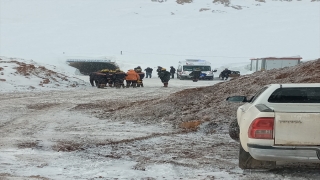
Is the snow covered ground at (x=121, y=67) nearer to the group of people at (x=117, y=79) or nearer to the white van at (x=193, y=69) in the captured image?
the group of people at (x=117, y=79)

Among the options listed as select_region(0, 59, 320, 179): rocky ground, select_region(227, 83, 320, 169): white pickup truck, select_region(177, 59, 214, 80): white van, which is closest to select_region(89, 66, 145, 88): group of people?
select_region(0, 59, 320, 179): rocky ground

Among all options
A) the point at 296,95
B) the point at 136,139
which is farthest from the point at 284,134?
the point at 136,139

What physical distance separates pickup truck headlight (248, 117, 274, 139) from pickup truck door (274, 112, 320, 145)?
0.09 m

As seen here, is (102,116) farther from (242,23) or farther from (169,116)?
(242,23)

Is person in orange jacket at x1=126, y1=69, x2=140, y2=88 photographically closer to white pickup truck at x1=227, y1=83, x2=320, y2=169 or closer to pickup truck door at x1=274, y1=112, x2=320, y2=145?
white pickup truck at x1=227, y1=83, x2=320, y2=169

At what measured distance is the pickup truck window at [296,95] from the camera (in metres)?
5.85

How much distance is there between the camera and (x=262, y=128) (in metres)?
4.86

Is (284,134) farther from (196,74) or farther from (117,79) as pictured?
(196,74)

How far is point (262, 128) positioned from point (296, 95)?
4.46 ft

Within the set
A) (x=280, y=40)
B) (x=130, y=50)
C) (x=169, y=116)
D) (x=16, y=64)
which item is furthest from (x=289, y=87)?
(x=280, y=40)

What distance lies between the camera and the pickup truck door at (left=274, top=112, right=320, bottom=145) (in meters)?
4.72

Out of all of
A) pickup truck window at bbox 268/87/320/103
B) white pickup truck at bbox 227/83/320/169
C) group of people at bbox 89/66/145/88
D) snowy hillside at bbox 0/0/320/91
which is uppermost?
snowy hillside at bbox 0/0/320/91

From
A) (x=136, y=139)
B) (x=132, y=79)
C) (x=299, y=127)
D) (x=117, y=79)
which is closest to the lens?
(x=299, y=127)

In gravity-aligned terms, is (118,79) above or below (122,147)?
above
